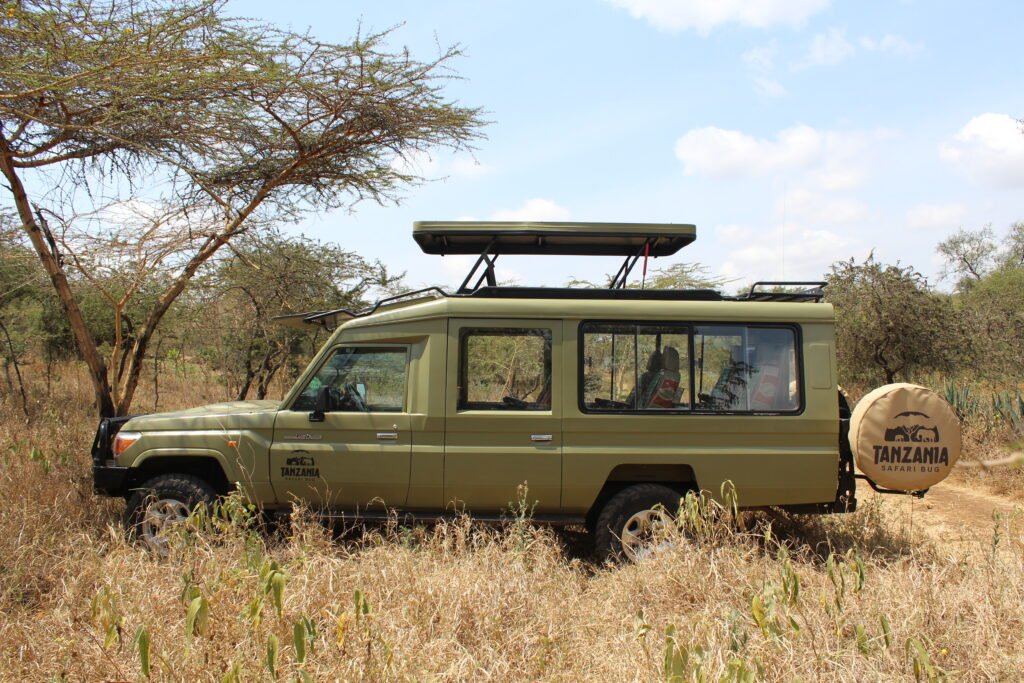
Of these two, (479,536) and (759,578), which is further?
(479,536)

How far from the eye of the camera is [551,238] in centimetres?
630

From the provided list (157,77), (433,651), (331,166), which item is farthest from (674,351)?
(331,166)

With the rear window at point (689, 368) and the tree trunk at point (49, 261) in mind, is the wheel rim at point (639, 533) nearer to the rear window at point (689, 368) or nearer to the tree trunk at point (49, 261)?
the rear window at point (689, 368)

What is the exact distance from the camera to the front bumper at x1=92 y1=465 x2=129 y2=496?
18.7 feet

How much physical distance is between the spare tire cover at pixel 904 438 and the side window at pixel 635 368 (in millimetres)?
1279

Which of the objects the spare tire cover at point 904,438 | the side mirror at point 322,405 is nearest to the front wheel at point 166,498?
the side mirror at point 322,405

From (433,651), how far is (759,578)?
2.05 meters

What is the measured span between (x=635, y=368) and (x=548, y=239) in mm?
1461

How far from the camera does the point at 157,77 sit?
6.59 metres

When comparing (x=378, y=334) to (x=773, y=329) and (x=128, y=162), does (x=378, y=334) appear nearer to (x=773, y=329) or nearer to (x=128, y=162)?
(x=773, y=329)

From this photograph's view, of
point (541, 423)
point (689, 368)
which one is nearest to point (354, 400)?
point (541, 423)

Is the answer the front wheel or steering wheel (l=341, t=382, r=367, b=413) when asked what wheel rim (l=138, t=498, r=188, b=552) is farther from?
steering wheel (l=341, t=382, r=367, b=413)

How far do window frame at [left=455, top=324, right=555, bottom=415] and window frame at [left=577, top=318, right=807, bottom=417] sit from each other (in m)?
0.21

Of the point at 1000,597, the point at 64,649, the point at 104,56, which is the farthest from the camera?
the point at 104,56
